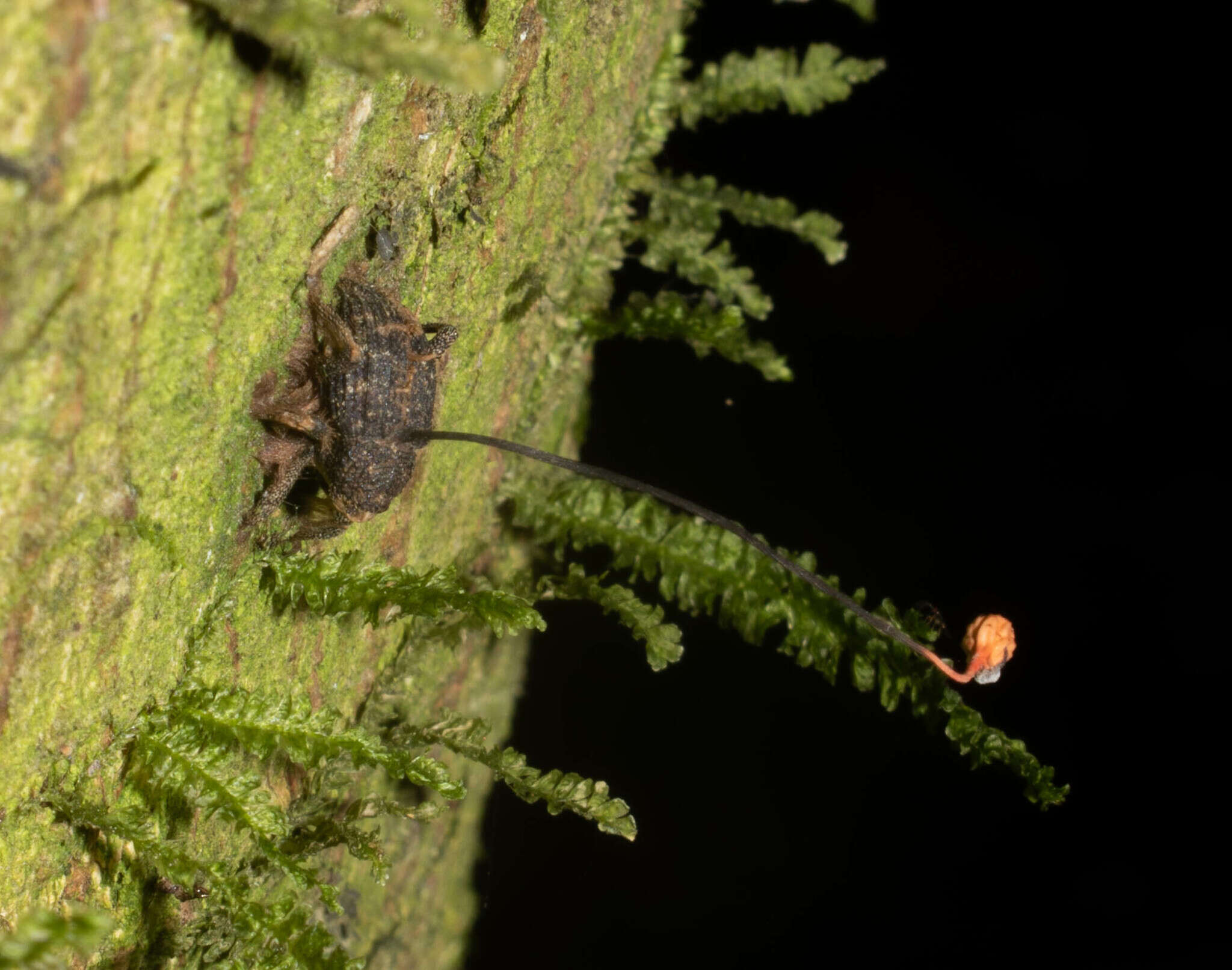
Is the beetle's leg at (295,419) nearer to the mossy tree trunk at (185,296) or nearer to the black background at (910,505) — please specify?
the mossy tree trunk at (185,296)

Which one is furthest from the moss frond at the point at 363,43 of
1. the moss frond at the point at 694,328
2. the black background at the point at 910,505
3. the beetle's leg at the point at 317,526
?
the black background at the point at 910,505

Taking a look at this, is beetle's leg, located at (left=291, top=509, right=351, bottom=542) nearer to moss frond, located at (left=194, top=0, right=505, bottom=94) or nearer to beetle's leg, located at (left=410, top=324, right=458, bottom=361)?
beetle's leg, located at (left=410, top=324, right=458, bottom=361)

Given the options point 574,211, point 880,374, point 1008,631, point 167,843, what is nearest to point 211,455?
point 167,843

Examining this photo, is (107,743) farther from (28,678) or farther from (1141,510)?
(1141,510)

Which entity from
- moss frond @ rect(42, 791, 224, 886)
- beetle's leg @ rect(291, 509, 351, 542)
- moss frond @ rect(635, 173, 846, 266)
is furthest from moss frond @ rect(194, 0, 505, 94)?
moss frond @ rect(635, 173, 846, 266)

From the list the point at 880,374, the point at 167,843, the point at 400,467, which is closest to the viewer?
the point at 167,843

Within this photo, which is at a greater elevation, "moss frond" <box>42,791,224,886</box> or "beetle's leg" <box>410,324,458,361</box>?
"beetle's leg" <box>410,324,458,361</box>

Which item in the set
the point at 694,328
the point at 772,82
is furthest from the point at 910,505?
the point at 772,82
